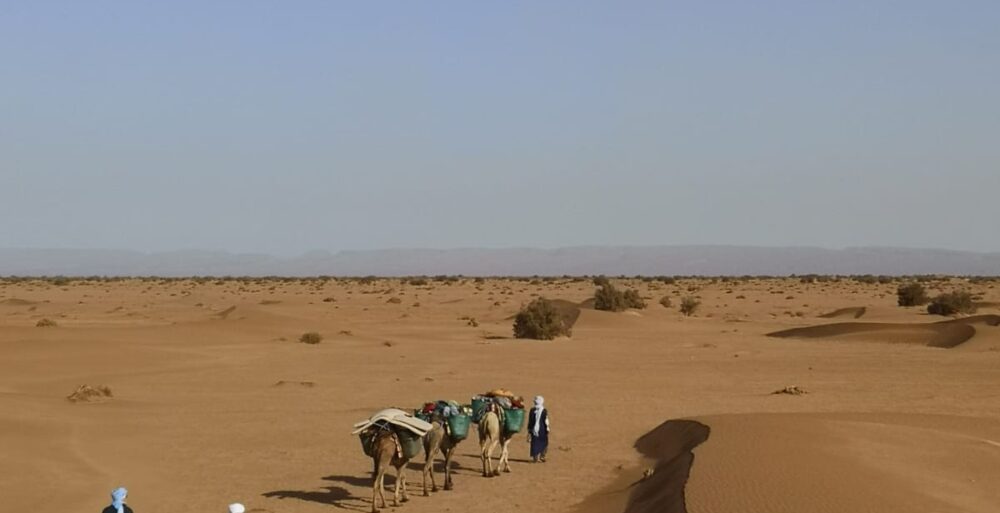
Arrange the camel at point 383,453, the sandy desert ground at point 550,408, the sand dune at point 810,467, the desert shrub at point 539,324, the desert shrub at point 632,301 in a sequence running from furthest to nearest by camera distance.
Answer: the desert shrub at point 632,301
the desert shrub at point 539,324
the sandy desert ground at point 550,408
the camel at point 383,453
the sand dune at point 810,467

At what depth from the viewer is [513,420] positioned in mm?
18438

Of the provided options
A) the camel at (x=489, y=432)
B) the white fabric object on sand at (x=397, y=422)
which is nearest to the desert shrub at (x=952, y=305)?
the camel at (x=489, y=432)

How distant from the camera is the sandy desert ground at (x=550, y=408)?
15867mm

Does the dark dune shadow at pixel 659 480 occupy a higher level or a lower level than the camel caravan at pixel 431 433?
lower

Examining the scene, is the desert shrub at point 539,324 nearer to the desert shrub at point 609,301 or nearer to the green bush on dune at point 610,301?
the green bush on dune at point 610,301

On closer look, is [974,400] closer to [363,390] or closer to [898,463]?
[898,463]

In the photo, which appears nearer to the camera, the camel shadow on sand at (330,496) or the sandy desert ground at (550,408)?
the sandy desert ground at (550,408)

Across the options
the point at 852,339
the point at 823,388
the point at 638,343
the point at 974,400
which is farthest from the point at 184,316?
the point at 974,400

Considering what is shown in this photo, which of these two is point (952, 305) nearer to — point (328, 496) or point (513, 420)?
point (513, 420)

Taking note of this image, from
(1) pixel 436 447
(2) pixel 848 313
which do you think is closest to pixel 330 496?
(1) pixel 436 447

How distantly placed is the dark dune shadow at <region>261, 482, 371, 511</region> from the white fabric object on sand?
122 centimetres

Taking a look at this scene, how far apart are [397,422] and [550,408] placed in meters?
11.1

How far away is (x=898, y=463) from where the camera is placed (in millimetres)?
16062

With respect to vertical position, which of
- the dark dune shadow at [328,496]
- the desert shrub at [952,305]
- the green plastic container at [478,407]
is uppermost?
the desert shrub at [952,305]
